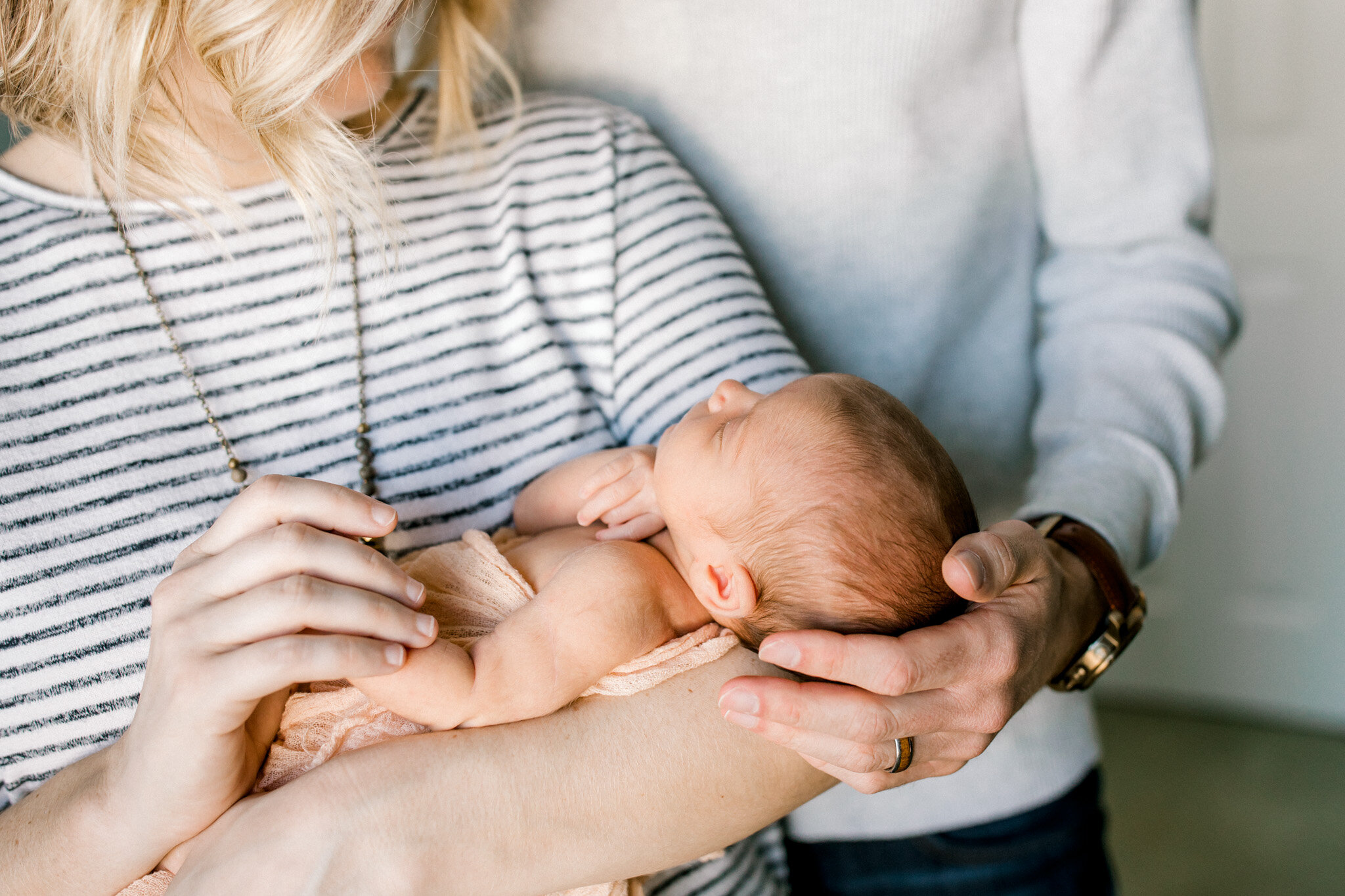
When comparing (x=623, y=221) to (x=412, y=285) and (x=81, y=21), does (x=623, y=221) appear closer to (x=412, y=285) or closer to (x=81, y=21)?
(x=412, y=285)

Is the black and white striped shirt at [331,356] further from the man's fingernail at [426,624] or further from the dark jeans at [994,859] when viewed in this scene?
the dark jeans at [994,859]

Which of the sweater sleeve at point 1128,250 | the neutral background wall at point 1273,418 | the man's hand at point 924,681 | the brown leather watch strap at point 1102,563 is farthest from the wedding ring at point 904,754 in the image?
the neutral background wall at point 1273,418

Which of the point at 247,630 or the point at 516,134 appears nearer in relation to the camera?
the point at 247,630

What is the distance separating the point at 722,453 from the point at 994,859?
0.77 metres

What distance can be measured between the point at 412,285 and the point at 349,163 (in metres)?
0.15

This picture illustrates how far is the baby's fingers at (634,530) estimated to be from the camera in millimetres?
1013

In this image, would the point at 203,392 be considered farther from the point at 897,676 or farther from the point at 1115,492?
the point at 1115,492

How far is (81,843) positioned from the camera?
0.78m

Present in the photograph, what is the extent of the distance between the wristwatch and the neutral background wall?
6.34ft

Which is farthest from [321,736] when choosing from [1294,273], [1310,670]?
[1310,670]

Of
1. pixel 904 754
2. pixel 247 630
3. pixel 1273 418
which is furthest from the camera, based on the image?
pixel 1273 418

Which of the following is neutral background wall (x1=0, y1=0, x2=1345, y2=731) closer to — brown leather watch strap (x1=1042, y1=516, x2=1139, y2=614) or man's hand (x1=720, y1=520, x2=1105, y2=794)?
brown leather watch strap (x1=1042, y1=516, x2=1139, y2=614)

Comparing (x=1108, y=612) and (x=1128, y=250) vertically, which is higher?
(x=1128, y=250)

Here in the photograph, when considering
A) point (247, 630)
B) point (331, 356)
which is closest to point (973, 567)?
point (247, 630)
